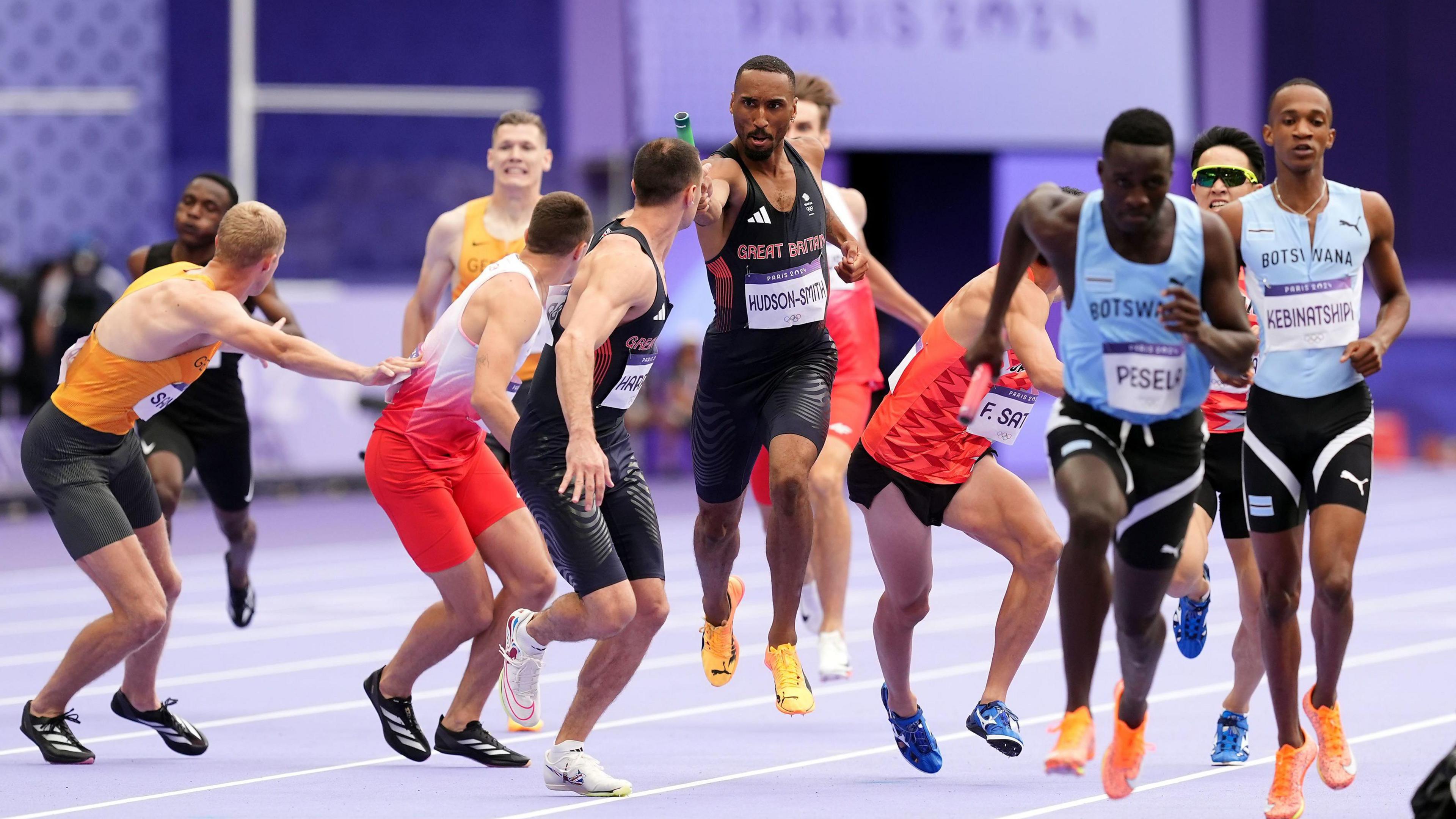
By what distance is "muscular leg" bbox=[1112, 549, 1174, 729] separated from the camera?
5.41m

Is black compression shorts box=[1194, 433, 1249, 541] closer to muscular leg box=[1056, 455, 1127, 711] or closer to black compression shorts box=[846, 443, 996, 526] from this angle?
black compression shorts box=[846, 443, 996, 526]

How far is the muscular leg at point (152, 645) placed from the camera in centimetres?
720

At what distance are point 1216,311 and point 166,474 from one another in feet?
16.9

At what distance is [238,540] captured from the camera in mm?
9219

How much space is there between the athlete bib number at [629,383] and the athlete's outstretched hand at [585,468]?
0.54m

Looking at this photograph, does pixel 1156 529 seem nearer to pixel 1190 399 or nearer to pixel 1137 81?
pixel 1190 399

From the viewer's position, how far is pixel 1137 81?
19781 millimetres

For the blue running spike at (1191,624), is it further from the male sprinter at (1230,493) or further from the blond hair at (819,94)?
the blond hair at (819,94)

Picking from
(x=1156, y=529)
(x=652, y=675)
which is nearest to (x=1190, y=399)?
(x=1156, y=529)

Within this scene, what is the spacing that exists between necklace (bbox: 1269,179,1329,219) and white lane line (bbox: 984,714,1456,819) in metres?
1.97

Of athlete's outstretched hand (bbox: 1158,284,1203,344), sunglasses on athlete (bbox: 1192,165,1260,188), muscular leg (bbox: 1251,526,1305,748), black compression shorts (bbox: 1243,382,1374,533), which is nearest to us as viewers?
athlete's outstretched hand (bbox: 1158,284,1203,344)

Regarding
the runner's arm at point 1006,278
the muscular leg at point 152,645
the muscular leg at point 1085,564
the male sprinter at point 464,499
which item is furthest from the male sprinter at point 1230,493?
the muscular leg at point 152,645

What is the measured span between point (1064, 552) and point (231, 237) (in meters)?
3.13

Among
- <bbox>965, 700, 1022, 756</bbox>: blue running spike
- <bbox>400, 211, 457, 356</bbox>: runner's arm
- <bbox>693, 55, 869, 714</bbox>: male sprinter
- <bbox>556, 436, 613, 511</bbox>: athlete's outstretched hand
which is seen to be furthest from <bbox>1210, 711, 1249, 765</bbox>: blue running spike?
<bbox>400, 211, 457, 356</bbox>: runner's arm
